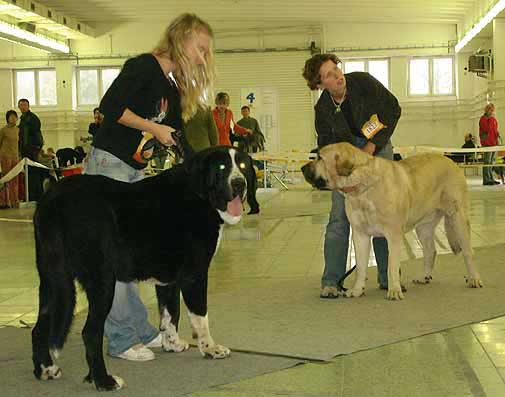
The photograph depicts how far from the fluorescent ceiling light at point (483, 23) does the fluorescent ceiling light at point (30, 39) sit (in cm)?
1348

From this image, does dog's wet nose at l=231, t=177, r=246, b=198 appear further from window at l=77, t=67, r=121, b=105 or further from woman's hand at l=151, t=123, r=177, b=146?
window at l=77, t=67, r=121, b=105

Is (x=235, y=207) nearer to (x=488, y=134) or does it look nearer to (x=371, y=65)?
(x=488, y=134)

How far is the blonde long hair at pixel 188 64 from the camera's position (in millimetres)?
3832

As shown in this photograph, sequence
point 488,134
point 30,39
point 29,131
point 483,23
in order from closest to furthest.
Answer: point 29,131, point 488,134, point 483,23, point 30,39

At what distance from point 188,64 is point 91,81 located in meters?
26.0

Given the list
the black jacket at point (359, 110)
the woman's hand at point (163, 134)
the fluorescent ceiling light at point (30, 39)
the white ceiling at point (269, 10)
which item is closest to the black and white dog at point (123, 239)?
the woman's hand at point (163, 134)

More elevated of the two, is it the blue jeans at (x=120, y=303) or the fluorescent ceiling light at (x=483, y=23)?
the fluorescent ceiling light at (x=483, y=23)

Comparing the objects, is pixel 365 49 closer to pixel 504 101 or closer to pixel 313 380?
pixel 504 101

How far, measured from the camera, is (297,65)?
2819cm

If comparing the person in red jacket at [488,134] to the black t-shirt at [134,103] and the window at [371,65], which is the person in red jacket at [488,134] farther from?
the black t-shirt at [134,103]

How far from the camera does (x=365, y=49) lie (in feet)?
92.8

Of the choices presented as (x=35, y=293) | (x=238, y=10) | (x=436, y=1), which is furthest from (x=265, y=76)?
(x=35, y=293)

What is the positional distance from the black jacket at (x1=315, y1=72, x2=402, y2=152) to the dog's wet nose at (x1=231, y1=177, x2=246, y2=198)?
7.07 feet

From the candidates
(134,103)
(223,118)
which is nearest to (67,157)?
(223,118)
